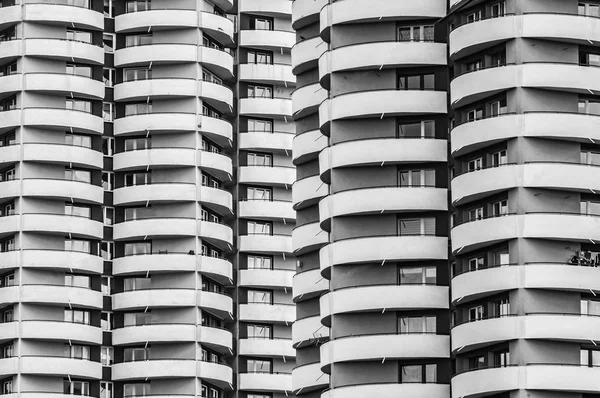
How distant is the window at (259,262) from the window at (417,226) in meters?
34.2

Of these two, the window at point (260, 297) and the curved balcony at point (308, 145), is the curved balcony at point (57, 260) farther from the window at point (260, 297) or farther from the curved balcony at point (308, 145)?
the curved balcony at point (308, 145)

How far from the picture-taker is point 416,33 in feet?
407

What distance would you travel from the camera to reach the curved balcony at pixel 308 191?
132 meters

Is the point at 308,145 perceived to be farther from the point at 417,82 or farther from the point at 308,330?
the point at 417,82

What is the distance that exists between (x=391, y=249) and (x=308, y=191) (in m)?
14.2

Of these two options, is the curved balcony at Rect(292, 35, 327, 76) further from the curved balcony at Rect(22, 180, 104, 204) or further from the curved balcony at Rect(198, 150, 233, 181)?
the curved balcony at Rect(22, 180, 104, 204)

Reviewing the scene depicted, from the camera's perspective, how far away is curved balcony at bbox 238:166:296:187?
509ft

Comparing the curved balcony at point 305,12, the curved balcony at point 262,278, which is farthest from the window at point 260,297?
the curved balcony at point 305,12

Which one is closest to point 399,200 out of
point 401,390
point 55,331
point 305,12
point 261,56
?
point 401,390

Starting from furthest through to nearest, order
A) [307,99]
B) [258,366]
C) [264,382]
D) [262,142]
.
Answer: [262,142] → [258,366] → [264,382] → [307,99]

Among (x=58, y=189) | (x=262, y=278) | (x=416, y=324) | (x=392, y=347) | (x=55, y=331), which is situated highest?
(x=58, y=189)

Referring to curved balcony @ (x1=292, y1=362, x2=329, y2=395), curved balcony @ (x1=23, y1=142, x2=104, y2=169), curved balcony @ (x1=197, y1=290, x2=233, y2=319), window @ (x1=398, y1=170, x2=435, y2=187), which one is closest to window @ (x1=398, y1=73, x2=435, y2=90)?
window @ (x1=398, y1=170, x2=435, y2=187)

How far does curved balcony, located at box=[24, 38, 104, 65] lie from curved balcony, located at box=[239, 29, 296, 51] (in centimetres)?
1339

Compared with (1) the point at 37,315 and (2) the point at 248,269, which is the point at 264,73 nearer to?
Result: (2) the point at 248,269
